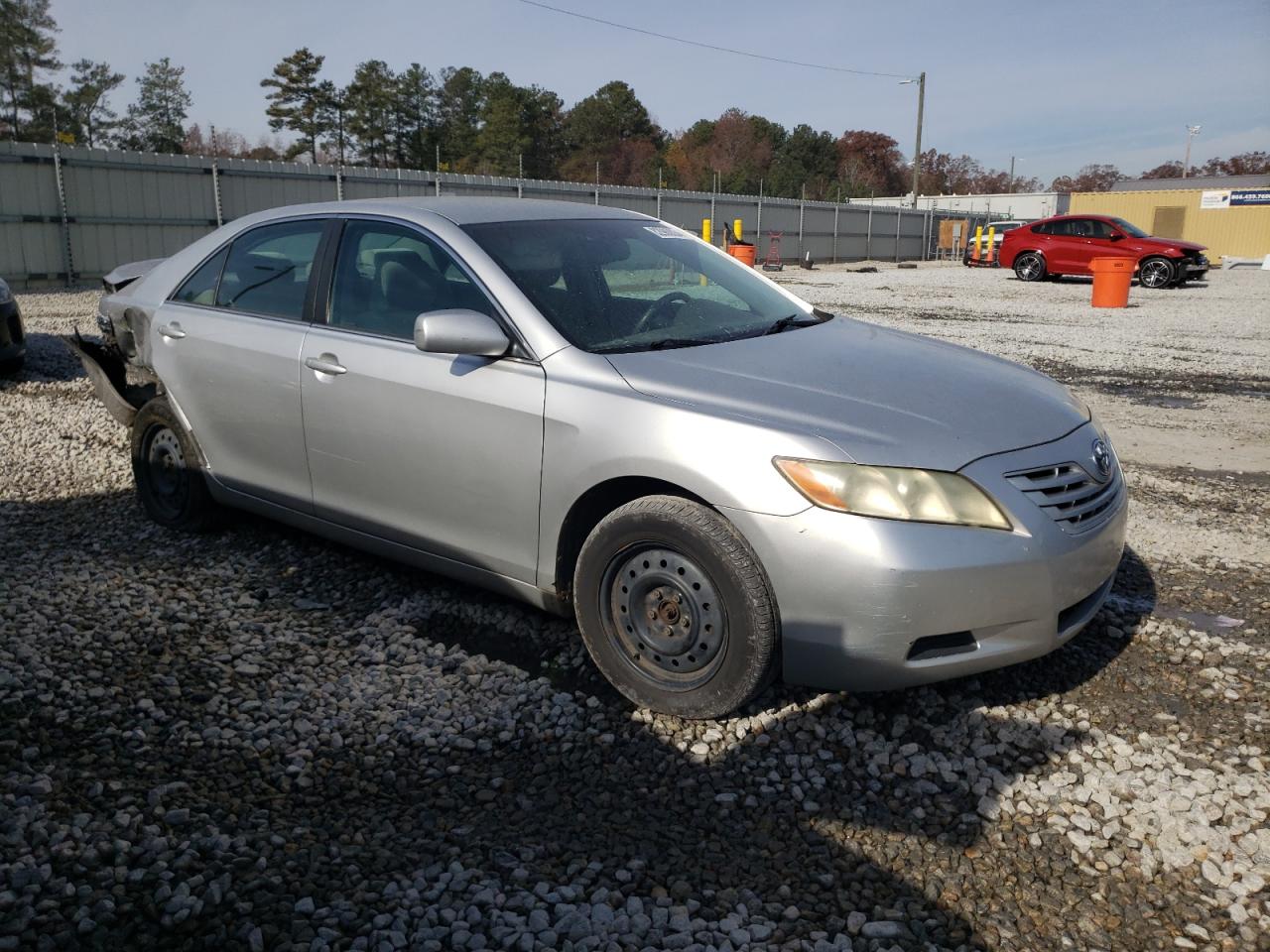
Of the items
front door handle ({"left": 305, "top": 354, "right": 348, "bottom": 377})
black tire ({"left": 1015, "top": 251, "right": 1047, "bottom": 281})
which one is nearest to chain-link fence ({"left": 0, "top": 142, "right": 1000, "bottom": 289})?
front door handle ({"left": 305, "top": 354, "right": 348, "bottom": 377})

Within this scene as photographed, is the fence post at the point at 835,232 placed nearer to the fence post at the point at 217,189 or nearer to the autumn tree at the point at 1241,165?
the fence post at the point at 217,189

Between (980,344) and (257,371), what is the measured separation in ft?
33.7

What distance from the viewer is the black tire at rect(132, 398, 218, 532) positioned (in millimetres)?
4875

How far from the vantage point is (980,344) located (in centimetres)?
1264

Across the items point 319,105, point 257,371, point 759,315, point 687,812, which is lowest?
point 687,812

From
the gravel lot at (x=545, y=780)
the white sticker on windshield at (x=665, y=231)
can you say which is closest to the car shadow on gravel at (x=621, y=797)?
the gravel lot at (x=545, y=780)

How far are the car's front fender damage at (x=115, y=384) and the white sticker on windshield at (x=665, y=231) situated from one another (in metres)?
2.86

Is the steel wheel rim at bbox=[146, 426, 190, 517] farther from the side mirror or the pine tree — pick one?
the pine tree

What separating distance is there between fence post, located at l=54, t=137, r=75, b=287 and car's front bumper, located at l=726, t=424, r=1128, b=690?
1945 cm

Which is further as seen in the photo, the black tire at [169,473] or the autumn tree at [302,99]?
the autumn tree at [302,99]

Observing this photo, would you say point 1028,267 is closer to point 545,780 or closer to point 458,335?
point 458,335

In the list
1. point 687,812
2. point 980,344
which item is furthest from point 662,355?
point 980,344

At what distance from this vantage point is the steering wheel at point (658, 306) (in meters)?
3.78

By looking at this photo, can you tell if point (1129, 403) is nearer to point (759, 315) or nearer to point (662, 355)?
point (759, 315)
